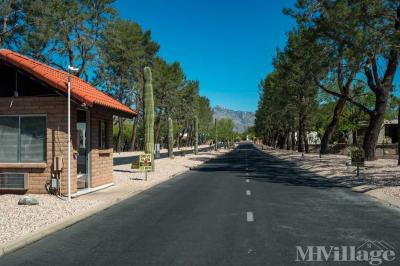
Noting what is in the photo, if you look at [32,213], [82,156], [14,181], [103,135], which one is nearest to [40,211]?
[32,213]

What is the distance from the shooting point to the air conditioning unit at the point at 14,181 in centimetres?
1583

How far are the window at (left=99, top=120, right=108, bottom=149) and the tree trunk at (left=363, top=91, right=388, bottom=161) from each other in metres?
22.0

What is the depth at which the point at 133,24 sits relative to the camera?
2904 inches

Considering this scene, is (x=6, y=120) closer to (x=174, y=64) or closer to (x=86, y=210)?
(x=86, y=210)

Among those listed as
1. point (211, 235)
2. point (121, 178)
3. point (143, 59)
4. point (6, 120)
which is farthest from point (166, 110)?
point (211, 235)

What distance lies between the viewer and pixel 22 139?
53.3ft

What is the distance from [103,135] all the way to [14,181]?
4669 millimetres

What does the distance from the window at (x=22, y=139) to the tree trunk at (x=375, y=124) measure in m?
25.6

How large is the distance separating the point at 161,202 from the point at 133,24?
62.3m

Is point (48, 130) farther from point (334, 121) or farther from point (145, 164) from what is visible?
point (334, 121)

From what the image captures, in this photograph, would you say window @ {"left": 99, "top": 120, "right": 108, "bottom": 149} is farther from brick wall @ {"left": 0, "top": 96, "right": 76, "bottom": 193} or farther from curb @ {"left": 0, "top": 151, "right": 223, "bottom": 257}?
curb @ {"left": 0, "top": 151, "right": 223, "bottom": 257}

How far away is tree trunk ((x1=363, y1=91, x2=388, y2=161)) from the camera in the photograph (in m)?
34.1

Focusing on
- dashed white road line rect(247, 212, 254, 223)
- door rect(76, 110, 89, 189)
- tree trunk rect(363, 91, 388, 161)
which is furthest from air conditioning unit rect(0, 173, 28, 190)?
tree trunk rect(363, 91, 388, 161)

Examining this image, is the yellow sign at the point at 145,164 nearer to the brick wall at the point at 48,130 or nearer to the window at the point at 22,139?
the brick wall at the point at 48,130
